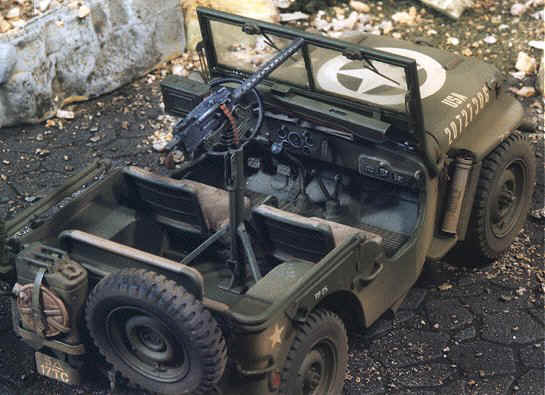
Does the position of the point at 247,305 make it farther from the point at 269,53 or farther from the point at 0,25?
the point at 0,25

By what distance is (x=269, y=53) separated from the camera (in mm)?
5516

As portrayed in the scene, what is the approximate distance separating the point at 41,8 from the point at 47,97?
2.18 ft

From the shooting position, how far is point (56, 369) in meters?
4.48

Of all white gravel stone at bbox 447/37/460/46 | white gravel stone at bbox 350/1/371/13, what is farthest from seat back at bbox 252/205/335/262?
white gravel stone at bbox 350/1/371/13

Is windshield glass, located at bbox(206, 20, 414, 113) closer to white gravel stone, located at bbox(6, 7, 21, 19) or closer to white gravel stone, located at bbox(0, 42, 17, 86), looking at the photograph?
white gravel stone, located at bbox(0, 42, 17, 86)

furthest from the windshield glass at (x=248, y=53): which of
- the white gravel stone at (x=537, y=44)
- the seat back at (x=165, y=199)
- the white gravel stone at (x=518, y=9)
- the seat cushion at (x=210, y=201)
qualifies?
the white gravel stone at (x=518, y=9)

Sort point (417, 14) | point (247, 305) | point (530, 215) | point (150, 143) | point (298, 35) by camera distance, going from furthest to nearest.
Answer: point (417, 14) → point (150, 143) → point (530, 215) → point (298, 35) → point (247, 305)

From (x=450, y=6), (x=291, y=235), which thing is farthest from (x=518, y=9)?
(x=291, y=235)

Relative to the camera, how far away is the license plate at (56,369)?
14.6 feet

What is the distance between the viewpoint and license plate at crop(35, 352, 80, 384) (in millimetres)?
4441

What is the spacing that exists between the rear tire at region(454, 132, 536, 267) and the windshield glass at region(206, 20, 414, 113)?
770mm

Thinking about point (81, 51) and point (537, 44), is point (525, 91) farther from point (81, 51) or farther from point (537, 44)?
point (81, 51)

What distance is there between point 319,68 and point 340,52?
0.54m

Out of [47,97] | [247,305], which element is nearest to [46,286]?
[247,305]
